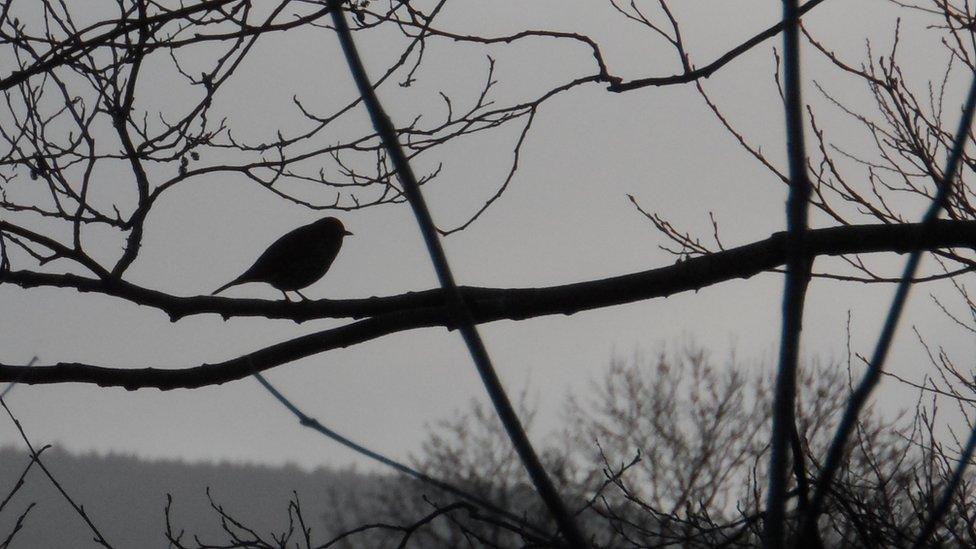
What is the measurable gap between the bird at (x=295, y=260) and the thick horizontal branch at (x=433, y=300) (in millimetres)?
3658

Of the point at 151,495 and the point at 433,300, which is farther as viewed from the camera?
the point at 151,495

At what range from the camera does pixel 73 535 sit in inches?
1131

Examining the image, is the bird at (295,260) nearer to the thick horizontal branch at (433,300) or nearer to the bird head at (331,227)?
the bird head at (331,227)

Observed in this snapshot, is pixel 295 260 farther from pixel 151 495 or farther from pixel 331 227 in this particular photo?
pixel 151 495

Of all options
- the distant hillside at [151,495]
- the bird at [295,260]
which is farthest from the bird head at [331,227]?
the distant hillside at [151,495]

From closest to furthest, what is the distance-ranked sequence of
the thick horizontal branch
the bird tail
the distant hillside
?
the thick horizontal branch
the bird tail
the distant hillside

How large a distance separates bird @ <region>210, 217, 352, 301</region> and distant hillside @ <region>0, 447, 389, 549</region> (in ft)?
61.4

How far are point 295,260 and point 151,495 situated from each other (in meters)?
27.1

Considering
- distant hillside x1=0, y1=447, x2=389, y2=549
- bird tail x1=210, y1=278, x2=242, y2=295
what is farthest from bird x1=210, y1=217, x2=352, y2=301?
distant hillside x1=0, y1=447, x2=389, y2=549

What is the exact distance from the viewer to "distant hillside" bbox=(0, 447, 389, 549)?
2741cm


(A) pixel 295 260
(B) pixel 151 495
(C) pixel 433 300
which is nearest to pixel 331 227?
(A) pixel 295 260

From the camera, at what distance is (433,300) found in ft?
10.5

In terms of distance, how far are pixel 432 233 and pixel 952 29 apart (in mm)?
3900

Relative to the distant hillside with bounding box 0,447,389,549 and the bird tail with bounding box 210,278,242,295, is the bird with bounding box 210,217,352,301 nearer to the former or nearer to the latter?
the bird tail with bounding box 210,278,242,295
